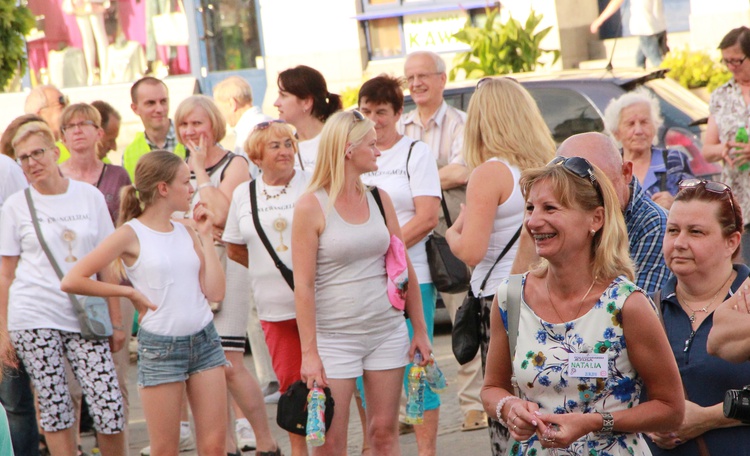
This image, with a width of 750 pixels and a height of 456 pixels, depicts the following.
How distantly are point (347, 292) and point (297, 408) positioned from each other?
1.96ft

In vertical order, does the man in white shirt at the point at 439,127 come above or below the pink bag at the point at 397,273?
above

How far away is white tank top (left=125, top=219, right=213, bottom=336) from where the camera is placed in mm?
5680

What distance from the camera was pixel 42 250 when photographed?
20.6ft

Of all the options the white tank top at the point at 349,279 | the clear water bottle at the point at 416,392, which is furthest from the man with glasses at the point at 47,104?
the clear water bottle at the point at 416,392

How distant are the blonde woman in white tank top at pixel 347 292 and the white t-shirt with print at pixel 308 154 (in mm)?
1378

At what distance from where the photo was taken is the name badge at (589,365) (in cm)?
333

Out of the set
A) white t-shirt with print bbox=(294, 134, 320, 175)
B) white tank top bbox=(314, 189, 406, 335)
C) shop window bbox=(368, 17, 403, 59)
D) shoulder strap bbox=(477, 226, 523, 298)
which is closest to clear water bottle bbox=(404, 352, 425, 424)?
white tank top bbox=(314, 189, 406, 335)

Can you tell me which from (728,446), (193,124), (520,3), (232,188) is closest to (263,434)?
(232,188)

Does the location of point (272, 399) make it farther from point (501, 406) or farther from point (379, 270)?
point (501, 406)

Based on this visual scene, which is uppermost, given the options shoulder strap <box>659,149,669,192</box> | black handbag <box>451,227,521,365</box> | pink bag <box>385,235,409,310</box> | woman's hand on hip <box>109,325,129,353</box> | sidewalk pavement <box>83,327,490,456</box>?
shoulder strap <box>659,149,669,192</box>

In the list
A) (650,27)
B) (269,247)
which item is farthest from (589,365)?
(650,27)

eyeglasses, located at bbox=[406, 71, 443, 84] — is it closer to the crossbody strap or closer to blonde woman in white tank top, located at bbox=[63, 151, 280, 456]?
blonde woman in white tank top, located at bbox=[63, 151, 280, 456]

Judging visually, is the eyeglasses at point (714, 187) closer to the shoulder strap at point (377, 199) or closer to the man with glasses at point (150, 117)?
the shoulder strap at point (377, 199)

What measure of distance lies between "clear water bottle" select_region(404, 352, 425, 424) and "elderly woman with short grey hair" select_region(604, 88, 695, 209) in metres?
1.94
